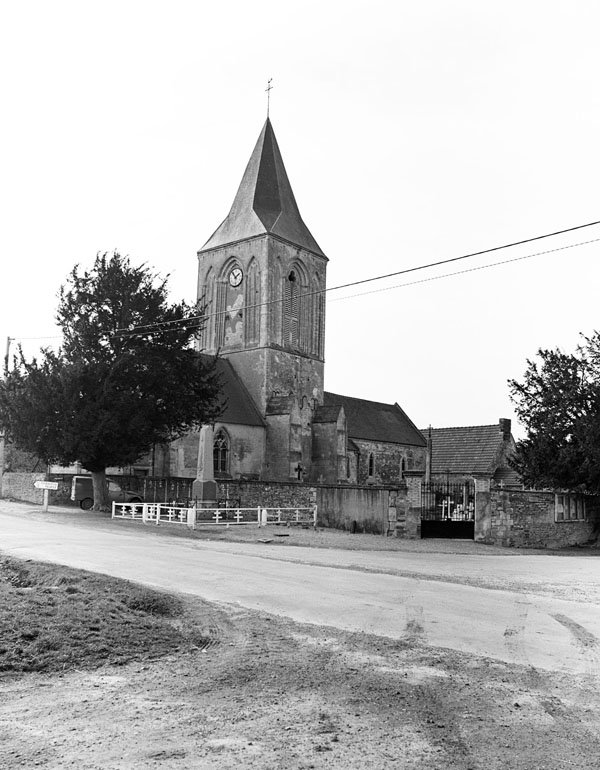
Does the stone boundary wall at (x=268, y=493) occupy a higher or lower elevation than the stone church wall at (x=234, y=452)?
lower

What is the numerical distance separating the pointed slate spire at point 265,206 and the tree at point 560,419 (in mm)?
25060

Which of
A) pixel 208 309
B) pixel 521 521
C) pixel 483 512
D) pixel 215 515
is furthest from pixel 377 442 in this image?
pixel 483 512

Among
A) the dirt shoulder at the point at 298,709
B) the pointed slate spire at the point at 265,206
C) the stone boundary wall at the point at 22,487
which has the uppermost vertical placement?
the pointed slate spire at the point at 265,206

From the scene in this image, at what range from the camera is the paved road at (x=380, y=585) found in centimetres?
831

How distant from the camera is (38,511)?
97.7 feet

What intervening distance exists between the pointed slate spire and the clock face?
2.05 meters

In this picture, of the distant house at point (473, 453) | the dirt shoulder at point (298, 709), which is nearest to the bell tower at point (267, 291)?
the distant house at point (473, 453)

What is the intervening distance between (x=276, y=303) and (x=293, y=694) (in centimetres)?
4432

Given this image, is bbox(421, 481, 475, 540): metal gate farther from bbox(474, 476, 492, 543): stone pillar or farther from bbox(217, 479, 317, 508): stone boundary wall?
bbox(217, 479, 317, 508): stone boundary wall

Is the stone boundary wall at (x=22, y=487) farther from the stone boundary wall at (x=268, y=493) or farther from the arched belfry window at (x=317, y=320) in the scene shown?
the arched belfry window at (x=317, y=320)

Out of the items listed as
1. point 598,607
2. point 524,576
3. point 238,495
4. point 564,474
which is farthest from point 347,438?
point 598,607

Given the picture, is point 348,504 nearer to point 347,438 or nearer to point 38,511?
point 38,511

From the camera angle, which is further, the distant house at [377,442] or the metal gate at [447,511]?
the distant house at [377,442]

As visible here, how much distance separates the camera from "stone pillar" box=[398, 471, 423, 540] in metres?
25.1
